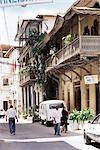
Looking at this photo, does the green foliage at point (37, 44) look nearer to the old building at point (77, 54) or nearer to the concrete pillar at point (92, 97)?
the old building at point (77, 54)

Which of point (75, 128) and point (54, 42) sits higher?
point (54, 42)

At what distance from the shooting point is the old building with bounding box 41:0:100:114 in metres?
25.5

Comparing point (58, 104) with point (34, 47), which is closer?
point (58, 104)

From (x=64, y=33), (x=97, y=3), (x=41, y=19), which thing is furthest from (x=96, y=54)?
(x=41, y=19)

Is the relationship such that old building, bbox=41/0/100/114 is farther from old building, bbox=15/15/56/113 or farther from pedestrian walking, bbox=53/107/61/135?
pedestrian walking, bbox=53/107/61/135

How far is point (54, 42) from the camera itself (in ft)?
131

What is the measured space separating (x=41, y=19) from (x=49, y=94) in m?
8.95

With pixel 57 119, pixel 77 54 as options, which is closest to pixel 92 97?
pixel 77 54

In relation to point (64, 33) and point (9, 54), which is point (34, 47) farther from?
point (9, 54)

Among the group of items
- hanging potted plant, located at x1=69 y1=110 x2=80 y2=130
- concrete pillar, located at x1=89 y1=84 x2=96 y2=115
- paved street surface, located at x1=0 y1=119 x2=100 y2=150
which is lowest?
paved street surface, located at x1=0 y1=119 x2=100 y2=150

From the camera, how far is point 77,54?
26125 millimetres

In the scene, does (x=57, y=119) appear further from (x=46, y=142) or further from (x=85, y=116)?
(x=46, y=142)

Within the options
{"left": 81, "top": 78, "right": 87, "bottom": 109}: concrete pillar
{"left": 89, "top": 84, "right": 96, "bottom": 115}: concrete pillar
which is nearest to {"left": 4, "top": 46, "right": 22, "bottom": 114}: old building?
{"left": 81, "top": 78, "right": 87, "bottom": 109}: concrete pillar

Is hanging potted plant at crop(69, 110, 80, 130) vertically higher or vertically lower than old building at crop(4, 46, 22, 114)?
lower
